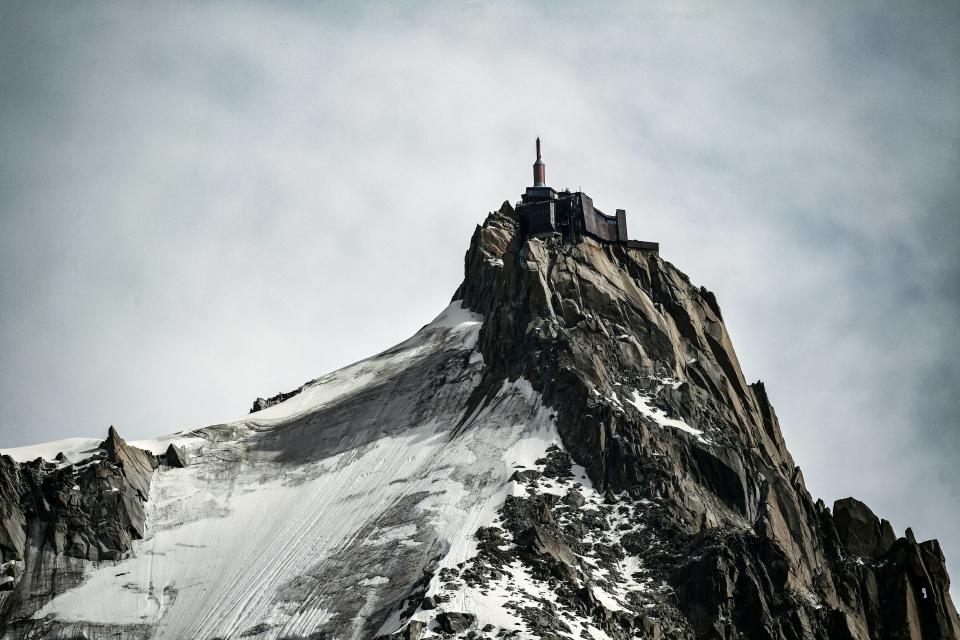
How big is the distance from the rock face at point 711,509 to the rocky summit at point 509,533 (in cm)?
27

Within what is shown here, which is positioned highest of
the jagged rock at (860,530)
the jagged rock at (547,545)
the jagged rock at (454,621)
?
the jagged rock at (860,530)

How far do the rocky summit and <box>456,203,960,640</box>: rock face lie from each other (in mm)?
270

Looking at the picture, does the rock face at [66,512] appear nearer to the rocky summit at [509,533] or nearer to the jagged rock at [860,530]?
the rocky summit at [509,533]

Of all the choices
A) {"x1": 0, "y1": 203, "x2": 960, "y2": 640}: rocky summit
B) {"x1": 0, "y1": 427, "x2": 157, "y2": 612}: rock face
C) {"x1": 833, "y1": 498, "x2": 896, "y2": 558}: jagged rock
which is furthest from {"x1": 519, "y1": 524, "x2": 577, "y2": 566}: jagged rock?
{"x1": 0, "y1": 427, "x2": 157, "y2": 612}: rock face

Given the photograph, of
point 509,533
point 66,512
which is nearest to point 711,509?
point 509,533

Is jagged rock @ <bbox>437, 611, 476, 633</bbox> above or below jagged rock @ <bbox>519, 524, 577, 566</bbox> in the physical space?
below

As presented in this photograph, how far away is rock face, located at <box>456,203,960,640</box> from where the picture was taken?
160 m

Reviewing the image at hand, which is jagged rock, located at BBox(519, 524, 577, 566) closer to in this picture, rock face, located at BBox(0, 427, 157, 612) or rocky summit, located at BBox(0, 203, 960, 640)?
rocky summit, located at BBox(0, 203, 960, 640)

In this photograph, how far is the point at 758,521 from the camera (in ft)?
581

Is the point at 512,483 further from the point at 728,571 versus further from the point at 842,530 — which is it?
the point at 842,530

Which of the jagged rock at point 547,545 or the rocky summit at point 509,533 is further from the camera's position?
the jagged rock at point 547,545

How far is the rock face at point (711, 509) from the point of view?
526ft

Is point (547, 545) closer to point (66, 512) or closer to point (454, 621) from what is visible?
point (454, 621)

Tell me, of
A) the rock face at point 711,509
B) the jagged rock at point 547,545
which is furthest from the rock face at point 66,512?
the jagged rock at point 547,545
